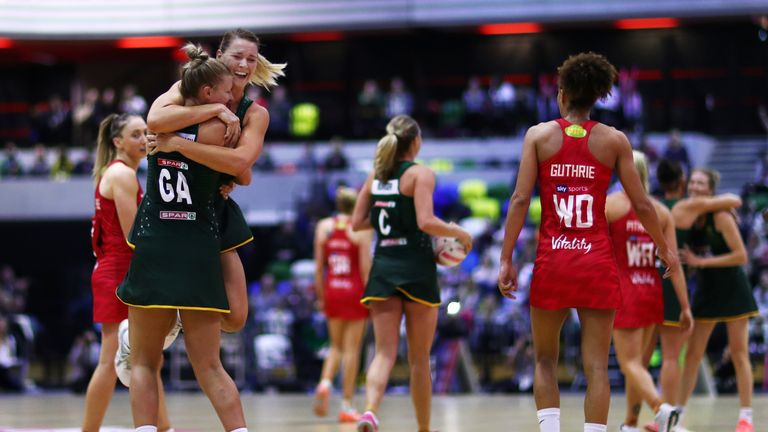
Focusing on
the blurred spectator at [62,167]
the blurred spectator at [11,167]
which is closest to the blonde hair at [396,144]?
the blurred spectator at [62,167]

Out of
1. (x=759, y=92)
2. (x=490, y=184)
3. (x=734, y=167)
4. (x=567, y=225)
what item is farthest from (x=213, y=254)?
(x=759, y=92)

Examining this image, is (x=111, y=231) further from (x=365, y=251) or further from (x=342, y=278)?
(x=342, y=278)

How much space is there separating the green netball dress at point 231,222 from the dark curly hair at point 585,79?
1475 millimetres

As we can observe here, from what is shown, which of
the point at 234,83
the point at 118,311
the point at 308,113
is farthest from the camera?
the point at 308,113

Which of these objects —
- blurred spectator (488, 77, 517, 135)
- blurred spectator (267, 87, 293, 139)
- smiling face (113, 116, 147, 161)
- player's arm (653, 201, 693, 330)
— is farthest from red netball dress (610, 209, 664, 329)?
blurred spectator (267, 87, 293, 139)

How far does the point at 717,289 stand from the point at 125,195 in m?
4.36

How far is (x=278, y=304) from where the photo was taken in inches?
610

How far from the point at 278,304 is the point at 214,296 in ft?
Result: 34.5

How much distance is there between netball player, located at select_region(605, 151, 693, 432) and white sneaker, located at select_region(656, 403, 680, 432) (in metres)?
0.43

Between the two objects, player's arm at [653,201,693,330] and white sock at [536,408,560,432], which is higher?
player's arm at [653,201,693,330]

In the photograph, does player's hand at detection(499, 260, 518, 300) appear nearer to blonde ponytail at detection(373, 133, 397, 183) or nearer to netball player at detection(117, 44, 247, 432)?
netball player at detection(117, 44, 247, 432)

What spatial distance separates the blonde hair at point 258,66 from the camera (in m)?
5.58

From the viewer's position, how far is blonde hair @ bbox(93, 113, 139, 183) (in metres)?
6.92

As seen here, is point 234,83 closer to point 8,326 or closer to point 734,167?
point 8,326
